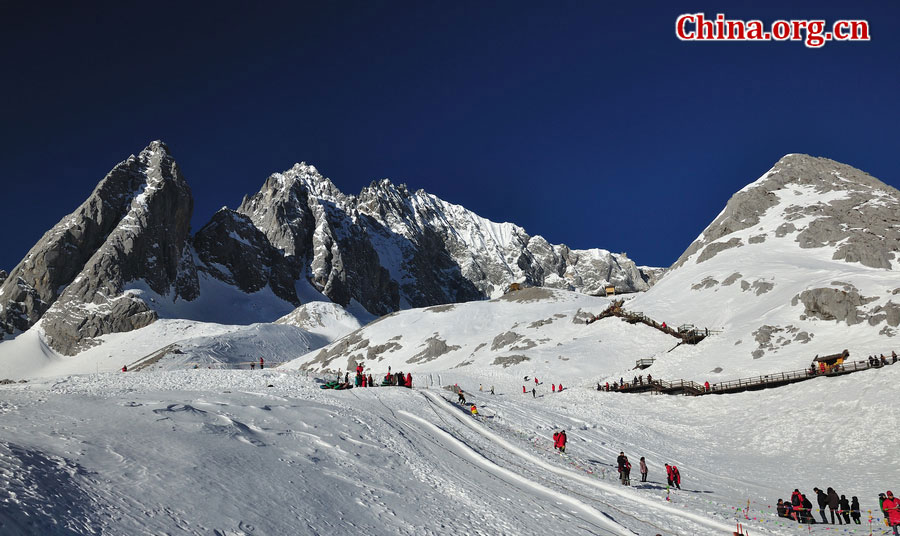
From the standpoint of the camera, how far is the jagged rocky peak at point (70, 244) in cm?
15575

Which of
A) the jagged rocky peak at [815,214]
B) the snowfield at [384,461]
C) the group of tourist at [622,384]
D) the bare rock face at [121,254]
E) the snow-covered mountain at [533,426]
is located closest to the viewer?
the snowfield at [384,461]

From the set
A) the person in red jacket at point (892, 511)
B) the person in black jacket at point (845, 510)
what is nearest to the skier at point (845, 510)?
the person in black jacket at point (845, 510)

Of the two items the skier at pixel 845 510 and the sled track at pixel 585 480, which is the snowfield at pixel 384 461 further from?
the skier at pixel 845 510

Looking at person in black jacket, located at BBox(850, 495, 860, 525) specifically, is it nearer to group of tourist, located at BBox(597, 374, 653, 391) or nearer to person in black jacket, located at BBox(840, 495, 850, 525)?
person in black jacket, located at BBox(840, 495, 850, 525)

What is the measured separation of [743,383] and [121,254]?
156659 mm

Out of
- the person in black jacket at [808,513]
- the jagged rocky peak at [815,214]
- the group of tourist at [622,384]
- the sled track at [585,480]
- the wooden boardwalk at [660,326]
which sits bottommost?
the person in black jacket at [808,513]

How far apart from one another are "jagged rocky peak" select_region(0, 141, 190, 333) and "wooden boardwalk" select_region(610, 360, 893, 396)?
165m

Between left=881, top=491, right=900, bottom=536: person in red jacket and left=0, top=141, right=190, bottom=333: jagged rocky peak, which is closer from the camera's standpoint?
left=881, top=491, right=900, bottom=536: person in red jacket

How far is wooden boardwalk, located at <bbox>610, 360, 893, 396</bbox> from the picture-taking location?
40844 mm

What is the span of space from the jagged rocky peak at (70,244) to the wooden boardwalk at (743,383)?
16536cm

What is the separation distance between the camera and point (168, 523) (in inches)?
426

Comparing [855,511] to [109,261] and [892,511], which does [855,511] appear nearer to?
[892,511]

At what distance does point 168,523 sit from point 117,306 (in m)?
155

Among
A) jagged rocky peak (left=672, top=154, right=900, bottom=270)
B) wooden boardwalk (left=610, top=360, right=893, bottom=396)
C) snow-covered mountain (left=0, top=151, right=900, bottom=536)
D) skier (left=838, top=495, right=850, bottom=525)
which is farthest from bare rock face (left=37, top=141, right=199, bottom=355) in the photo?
skier (left=838, top=495, right=850, bottom=525)
